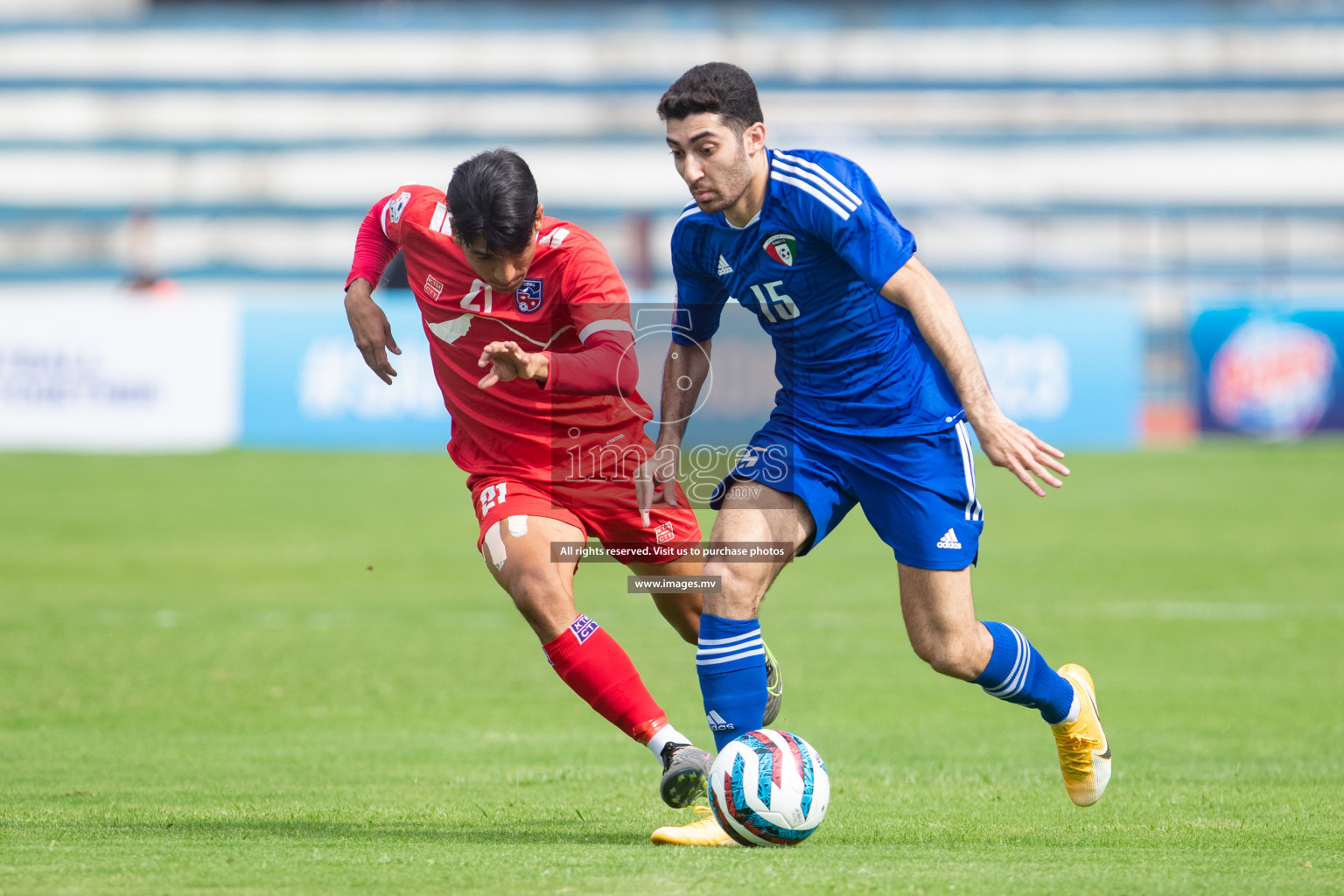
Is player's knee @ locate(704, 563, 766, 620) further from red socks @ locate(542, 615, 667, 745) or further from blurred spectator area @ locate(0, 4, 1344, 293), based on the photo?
blurred spectator area @ locate(0, 4, 1344, 293)

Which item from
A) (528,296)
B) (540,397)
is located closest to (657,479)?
(540,397)

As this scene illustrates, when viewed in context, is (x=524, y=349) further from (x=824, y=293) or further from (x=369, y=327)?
(x=824, y=293)

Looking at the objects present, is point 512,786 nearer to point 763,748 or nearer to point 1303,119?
point 763,748

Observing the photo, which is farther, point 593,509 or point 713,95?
point 593,509

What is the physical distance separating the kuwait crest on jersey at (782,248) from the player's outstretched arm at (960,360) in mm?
338

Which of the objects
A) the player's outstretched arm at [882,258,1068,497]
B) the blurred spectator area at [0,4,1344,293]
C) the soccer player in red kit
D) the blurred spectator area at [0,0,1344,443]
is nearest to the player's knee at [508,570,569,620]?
the soccer player in red kit

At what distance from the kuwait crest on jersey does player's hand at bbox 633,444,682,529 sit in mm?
752

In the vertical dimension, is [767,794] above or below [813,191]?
below

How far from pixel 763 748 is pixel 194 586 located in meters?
7.72

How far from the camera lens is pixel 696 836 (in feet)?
17.0

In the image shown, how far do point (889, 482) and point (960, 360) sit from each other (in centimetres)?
55

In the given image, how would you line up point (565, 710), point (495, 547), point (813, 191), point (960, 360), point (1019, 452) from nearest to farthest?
1. point (1019, 452)
2. point (960, 360)
3. point (813, 191)
4. point (495, 547)
5. point (565, 710)

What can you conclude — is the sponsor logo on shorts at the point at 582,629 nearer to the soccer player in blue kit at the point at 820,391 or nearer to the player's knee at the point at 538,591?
the player's knee at the point at 538,591

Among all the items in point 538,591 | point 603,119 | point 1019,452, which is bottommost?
point 538,591
